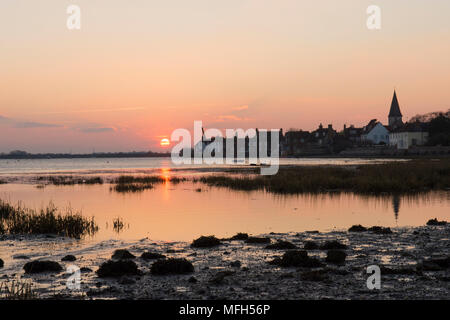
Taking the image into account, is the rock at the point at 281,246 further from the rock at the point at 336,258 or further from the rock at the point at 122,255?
the rock at the point at 122,255

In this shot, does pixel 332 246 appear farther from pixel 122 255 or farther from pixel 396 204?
pixel 396 204

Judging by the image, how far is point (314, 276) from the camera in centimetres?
1379

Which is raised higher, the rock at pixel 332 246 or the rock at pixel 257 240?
the rock at pixel 332 246

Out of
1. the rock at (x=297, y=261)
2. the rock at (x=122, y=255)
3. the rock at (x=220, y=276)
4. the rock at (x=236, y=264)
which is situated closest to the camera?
the rock at (x=220, y=276)

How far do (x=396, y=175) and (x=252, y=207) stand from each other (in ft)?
79.4

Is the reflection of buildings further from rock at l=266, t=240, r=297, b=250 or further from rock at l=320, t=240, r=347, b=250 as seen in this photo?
rock at l=266, t=240, r=297, b=250

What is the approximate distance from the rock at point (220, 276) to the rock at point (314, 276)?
7.60 ft

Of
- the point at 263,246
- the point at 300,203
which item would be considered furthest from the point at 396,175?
the point at 263,246

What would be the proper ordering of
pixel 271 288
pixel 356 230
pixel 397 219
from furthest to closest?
1. pixel 397 219
2. pixel 356 230
3. pixel 271 288

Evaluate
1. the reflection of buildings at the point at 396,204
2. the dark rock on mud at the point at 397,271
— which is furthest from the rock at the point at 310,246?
the reflection of buildings at the point at 396,204

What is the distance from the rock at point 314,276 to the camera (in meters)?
13.7
